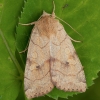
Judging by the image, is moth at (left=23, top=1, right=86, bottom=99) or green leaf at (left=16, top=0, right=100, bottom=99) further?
moth at (left=23, top=1, right=86, bottom=99)

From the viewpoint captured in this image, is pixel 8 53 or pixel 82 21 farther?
pixel 8 53

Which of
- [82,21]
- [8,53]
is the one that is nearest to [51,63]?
[8,53]

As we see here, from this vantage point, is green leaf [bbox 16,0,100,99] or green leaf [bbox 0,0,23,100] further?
green leaf [bbox 0,0,23,100]

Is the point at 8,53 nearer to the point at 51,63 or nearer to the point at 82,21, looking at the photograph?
the point at 51,63

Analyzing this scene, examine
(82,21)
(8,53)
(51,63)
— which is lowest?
(51,63)

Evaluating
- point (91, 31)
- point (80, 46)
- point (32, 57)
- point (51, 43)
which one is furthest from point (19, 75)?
point (91, 31)
